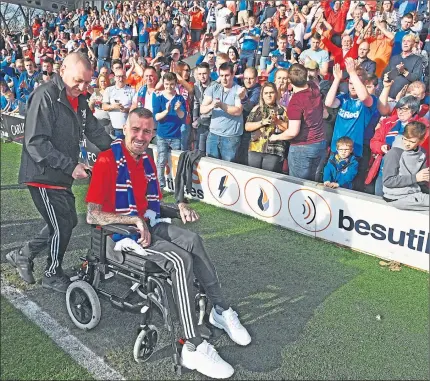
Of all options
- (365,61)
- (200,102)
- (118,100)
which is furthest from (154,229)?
(365,61)

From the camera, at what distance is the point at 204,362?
3426 millimetres

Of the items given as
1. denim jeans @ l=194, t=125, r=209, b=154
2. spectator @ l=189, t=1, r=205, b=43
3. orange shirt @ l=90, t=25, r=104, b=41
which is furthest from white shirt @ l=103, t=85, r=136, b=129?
orange shirt @ l=90, t=25, r=104, b=41

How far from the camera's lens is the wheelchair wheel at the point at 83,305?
394cm

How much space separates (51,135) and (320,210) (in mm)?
3266

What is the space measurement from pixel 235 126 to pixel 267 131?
698mm

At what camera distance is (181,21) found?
43.6 ft

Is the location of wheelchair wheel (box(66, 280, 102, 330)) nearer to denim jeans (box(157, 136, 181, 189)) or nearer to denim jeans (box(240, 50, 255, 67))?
denim jeans (box(157, 136, 181, 189))

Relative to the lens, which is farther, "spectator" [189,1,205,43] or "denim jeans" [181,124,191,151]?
"spectator" [189,1,205,43]

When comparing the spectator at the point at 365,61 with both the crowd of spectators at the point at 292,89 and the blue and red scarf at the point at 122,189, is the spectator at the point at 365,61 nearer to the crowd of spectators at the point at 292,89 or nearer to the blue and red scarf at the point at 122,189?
the crowd of spectators at the point at 292,89

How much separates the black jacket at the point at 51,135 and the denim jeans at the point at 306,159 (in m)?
2.89

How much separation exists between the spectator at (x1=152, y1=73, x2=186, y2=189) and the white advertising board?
0.67 metres

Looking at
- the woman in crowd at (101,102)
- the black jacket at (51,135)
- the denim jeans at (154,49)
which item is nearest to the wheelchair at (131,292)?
the black jacket at (51,135)

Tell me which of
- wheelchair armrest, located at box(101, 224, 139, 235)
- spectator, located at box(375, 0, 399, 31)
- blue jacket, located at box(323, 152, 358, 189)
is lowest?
wheelchair armrest, located at box(101, 224, 139, 235)

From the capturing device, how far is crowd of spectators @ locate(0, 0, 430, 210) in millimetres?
5885
